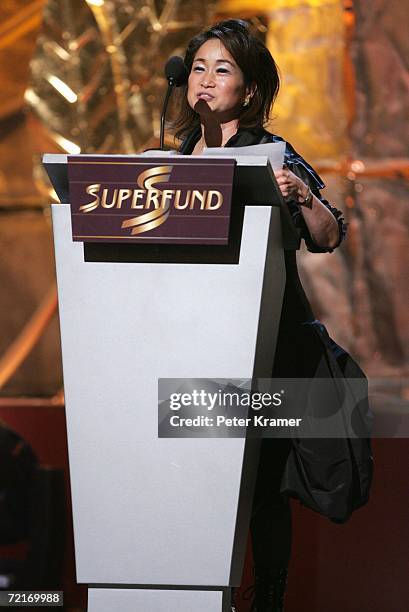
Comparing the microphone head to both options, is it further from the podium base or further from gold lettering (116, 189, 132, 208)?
the podium base

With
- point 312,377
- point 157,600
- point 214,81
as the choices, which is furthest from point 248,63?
point 157,600

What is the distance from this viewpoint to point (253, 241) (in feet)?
4.38

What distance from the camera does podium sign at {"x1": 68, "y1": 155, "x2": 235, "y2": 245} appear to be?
1.30 metres

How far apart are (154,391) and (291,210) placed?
1.45 feet

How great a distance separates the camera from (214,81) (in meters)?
1.62

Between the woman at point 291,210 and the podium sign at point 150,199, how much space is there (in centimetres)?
32

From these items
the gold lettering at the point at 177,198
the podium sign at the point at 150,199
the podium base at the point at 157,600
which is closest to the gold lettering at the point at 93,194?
the podium sign at the point at 150,199

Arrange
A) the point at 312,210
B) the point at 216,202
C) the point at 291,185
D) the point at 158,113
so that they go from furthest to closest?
the point at 158,113
the point at 312,210
the point at 291,185
the point at 216,202

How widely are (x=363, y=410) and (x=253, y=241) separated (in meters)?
0.46

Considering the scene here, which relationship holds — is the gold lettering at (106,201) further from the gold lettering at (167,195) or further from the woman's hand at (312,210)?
the woman's hand at (312,210)

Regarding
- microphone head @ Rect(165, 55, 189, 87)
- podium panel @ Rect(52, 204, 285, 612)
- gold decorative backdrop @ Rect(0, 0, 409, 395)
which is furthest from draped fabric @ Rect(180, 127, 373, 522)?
gold decorative backdrop @ Rect(0, 0, 409, 395)

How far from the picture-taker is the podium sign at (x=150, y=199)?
51.1 inches

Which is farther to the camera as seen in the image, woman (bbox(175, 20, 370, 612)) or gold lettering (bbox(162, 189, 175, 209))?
woman (bbox(175, 20, 370, 612))

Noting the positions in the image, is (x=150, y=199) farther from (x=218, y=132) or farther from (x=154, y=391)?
(x=218, y=132)
